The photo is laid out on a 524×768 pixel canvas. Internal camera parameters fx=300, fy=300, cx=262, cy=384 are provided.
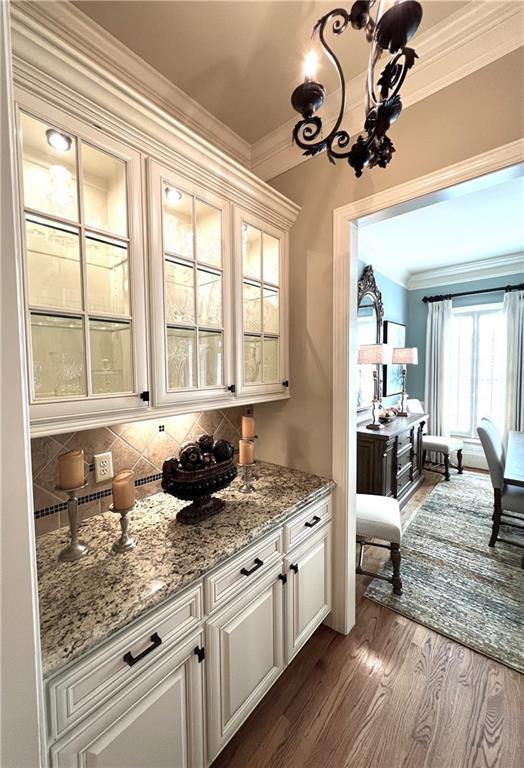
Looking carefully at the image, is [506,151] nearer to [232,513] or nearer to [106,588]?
[232,513]

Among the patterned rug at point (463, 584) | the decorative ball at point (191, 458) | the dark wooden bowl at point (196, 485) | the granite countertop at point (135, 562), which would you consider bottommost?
the patterned rug at point (463, 584)

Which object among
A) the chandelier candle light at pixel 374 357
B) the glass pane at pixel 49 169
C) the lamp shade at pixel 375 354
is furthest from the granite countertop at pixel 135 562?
the lamp shade at pixel 375 354

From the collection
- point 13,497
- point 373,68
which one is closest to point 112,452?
point 13,497

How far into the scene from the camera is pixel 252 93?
5.08ft

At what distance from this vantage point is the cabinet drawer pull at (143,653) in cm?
81

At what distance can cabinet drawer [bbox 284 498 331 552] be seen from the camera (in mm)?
1394

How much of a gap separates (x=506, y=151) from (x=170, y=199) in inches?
52.4

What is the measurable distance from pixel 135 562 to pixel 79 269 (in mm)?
993

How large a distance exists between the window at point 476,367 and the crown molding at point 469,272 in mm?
446

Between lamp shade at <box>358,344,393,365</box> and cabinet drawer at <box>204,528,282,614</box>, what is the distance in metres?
2.30

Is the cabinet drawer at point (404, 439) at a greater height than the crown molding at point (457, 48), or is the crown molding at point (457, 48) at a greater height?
the crown molding at point (457, 48)

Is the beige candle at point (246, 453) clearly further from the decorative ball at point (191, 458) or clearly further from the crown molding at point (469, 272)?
the crown molding at point (469, 272)

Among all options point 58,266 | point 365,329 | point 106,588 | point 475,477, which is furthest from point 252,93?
point 475,477

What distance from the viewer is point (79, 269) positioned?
0.98 meters
